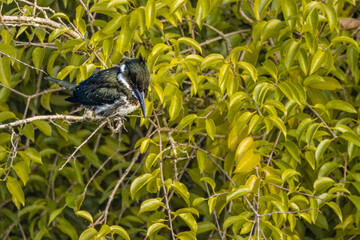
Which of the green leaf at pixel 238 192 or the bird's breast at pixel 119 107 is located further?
the bird's breast at pixel 119 107

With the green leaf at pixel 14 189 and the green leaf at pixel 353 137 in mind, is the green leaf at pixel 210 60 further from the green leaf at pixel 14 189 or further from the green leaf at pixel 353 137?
the green leaf at pixel 14 189

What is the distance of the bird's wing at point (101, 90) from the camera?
11.1 feet

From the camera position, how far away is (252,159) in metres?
2.91

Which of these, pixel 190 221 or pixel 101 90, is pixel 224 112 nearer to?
pixel 101 90

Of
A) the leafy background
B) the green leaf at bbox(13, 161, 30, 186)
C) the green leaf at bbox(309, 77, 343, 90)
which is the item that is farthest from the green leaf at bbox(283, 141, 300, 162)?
the green leaf at bbox(13, 161, 30, 186)

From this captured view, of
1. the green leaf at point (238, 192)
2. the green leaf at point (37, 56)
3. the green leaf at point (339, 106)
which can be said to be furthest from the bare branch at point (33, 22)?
the green leaf at point (339, 106)

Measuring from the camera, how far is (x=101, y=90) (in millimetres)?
3445

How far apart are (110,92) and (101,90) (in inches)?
2.1

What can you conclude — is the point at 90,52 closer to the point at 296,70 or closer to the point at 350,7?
the point at 296,70

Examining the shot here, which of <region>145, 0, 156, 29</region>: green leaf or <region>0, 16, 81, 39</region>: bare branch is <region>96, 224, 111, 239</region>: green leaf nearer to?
<region>145, 0, 156, 29</region>: green leaf

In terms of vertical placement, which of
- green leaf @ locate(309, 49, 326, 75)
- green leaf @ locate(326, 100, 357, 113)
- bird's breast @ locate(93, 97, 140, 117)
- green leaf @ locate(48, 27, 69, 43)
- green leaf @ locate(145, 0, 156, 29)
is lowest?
green leaf @ locate(326, 100, 357, 113)

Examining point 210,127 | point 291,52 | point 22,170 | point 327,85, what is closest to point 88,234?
point 22,170

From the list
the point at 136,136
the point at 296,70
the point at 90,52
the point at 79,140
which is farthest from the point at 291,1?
the point at 136,136

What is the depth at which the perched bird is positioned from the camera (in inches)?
128
